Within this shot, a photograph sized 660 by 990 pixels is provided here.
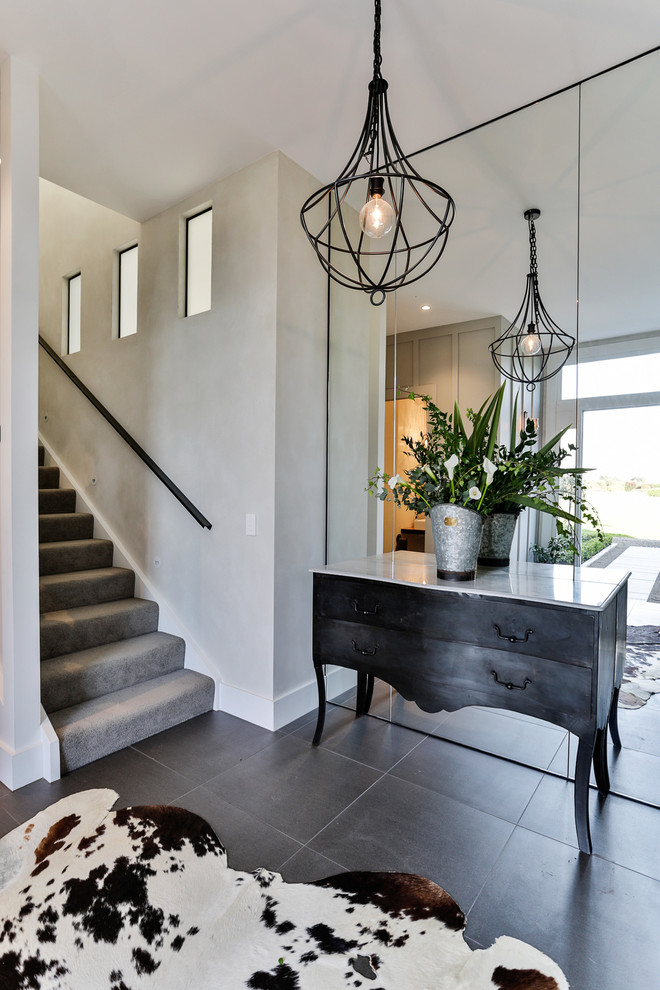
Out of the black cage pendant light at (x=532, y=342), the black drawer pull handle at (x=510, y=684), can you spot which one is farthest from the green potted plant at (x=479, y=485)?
the black drawer pull handle at (x=510, y=684)

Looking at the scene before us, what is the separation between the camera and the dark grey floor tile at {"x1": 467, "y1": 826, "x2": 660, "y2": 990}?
4.48 ft

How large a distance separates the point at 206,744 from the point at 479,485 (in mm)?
1801

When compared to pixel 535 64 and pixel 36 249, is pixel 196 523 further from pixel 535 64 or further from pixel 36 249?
pixel 535 64

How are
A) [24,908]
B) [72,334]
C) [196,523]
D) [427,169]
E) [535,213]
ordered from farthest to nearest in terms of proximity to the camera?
[72,334]
[196,523]
[427,169]
[535,213]
[24,908]

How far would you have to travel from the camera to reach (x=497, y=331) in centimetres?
236

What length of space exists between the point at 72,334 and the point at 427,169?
3.01 m

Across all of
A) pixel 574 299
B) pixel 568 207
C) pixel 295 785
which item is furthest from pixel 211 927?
pixel 568 207

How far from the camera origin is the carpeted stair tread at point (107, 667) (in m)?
2.57

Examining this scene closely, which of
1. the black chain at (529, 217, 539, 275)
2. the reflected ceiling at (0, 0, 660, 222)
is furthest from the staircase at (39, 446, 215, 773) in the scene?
the black chain at (529, 217, 539, 275)

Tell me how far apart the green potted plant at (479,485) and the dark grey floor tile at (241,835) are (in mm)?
1141

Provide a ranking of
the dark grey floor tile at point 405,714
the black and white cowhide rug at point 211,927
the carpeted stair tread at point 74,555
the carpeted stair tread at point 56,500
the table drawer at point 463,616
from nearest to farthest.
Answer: the black and white cowhide rug at point 211,927, the table drawer at point 463,616, the dark grey floor tile at point 405,714, the carpeted stair tread at point 74,555, the carpeted stair tread at point 56,500

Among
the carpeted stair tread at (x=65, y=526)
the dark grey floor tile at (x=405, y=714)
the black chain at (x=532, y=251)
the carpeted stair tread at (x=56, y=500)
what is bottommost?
the dark grey floor tile at (x=405, y=714)

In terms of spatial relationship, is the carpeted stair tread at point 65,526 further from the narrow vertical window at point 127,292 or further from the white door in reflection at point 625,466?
the white door in reflection at point 625,466

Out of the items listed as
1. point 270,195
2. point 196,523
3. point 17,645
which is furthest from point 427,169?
point 17,645
